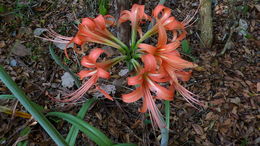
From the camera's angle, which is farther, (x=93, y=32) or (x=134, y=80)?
(x=93, y=32)

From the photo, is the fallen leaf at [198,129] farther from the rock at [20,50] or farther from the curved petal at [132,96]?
the rock at [20,50]

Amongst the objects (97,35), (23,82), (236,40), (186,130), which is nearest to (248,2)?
(236,40)

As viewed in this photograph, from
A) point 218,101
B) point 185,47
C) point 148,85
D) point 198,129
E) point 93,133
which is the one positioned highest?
point 148,85

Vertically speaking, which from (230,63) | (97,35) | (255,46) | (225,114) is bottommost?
(225,114)

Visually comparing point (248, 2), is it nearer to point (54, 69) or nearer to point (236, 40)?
point (236, 40)

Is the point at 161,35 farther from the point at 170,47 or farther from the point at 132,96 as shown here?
the point at 132,96

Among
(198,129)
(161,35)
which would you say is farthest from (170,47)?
(198,129)

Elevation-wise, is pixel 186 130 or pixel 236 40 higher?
pixel 236 40

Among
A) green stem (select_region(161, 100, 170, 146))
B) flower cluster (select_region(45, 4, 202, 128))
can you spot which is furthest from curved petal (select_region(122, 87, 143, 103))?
green stem (select_region(161, 100, 170, 146))
